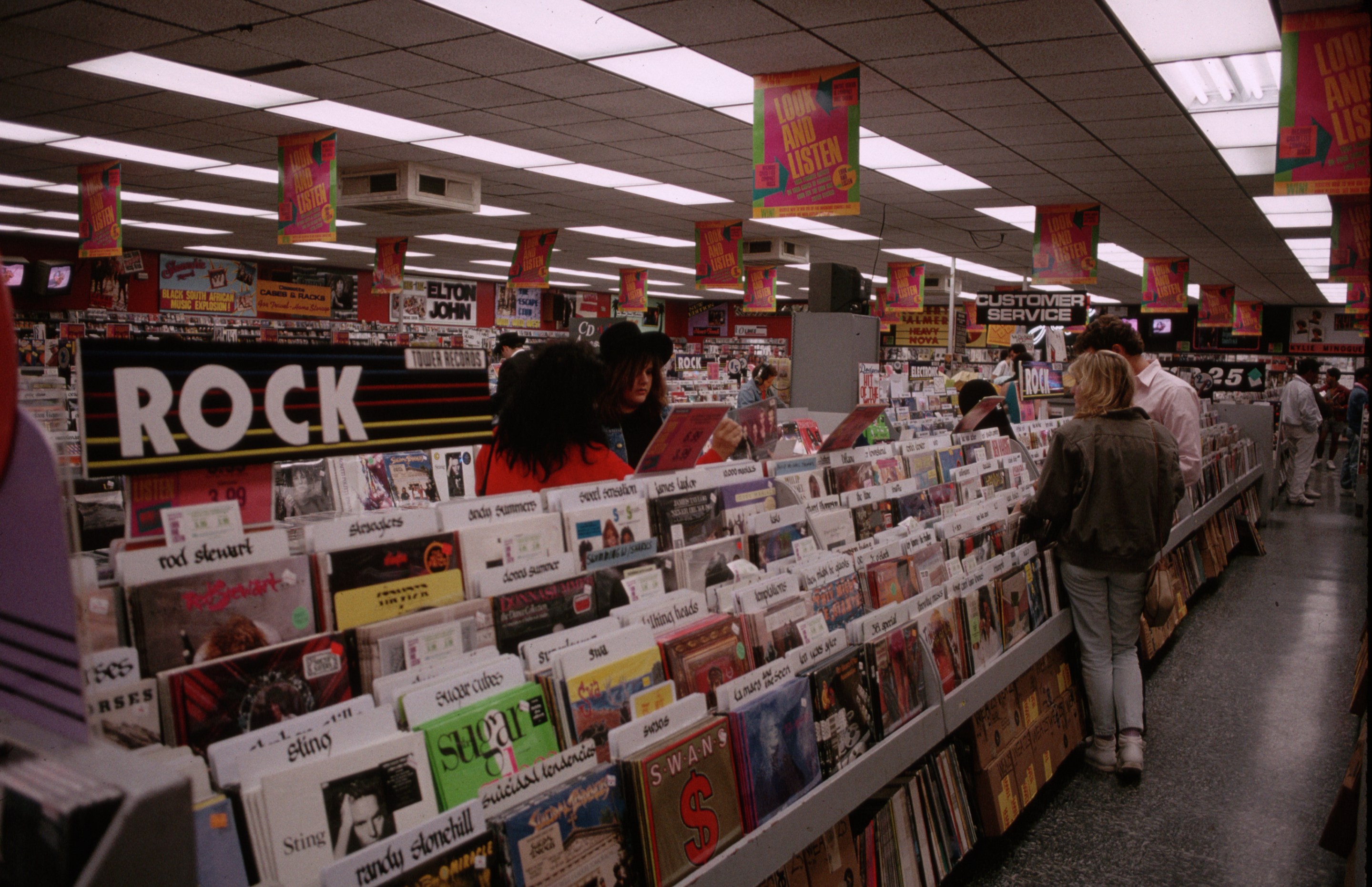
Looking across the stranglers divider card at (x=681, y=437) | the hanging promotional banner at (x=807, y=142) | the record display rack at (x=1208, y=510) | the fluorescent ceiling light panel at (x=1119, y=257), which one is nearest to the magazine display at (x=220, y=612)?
the stranglers divider card at (x=681, y=437)

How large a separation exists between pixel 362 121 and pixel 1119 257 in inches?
408

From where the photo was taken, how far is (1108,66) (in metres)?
4.73

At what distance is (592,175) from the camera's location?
8172 millimetres

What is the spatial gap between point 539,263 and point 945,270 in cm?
737

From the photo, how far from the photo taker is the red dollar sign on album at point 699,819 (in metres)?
1.47

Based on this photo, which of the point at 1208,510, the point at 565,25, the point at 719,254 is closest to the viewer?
the point at 565,25

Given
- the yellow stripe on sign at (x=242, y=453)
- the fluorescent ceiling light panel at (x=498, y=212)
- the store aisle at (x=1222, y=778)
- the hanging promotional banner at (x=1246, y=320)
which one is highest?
the fluorescent ceiling light panel at (x=498, y=212)

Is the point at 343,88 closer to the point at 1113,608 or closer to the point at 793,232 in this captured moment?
the point at 1113,608

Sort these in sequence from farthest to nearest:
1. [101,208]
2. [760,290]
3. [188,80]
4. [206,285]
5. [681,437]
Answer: [206,285]
[760,290]
[101,208]
[188,80]
[681,437]

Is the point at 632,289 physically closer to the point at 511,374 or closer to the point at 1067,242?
the point at 1067,242

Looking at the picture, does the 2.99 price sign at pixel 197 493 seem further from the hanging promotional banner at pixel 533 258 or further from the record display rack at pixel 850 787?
the hanging promotional banner at pixel 533 258

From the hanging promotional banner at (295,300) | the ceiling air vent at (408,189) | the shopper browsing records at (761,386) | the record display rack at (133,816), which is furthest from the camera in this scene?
the hanging promotional banner at (295,300)

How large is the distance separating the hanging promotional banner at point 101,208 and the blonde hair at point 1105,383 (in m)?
7.98

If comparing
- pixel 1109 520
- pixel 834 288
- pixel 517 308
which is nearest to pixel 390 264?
pixel 517 308
